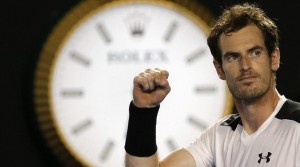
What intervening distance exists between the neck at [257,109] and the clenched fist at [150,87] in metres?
0.27

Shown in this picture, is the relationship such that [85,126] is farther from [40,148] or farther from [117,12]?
[117,12]

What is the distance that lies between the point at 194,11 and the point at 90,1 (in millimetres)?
515

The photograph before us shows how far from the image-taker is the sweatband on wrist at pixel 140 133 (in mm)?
2473

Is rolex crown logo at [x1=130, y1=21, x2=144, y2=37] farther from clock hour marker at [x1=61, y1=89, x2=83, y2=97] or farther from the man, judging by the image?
the man

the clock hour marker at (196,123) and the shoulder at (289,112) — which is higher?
the shoulder at (289,112)

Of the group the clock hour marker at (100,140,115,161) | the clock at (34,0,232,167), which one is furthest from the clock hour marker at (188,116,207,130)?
the clock hour marker at (100,140,115,161)

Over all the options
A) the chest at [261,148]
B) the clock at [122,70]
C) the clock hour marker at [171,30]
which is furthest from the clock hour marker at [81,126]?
the chest at [261,148]

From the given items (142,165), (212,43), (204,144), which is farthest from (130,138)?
(212,43)

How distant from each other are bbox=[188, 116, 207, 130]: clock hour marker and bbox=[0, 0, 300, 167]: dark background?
0.47 metres

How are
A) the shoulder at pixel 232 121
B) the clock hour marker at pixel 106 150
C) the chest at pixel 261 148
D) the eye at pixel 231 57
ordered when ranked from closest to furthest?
the chest at pixel 261 148, the eye at pixel 231 57, the shoulder at pixel 232 121, the clock hour marker at pixel 106 150

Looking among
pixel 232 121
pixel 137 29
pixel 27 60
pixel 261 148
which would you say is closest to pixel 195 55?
pixel 137 29

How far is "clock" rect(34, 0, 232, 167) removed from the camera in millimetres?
3504

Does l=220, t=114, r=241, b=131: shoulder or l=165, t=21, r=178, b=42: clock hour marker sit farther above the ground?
l=165, t=21, r=178, b=42: clock hour marker

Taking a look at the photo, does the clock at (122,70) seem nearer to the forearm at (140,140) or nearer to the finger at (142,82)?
the forearm at (140,140)
